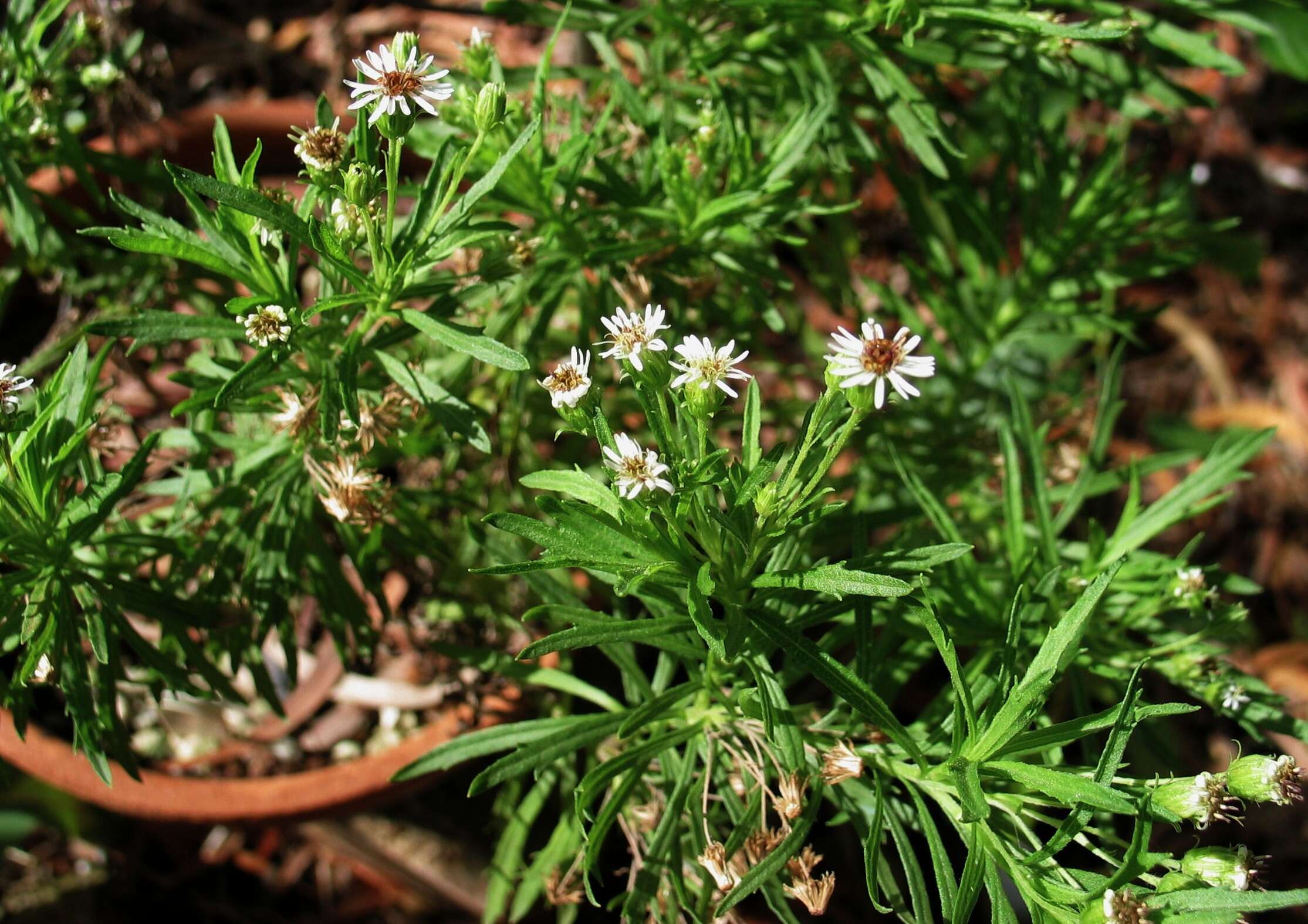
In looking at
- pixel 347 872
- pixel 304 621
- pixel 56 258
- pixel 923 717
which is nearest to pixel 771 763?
pixel 923 717

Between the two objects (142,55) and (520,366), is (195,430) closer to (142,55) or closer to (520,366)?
(520,366)

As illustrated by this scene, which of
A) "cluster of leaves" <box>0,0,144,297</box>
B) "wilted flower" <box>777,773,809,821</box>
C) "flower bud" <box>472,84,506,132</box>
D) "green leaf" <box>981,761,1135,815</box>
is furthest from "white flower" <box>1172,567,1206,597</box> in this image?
"cluster of leaves" <box>0,0,144,297</box>

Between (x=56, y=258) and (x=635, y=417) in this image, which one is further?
(x=635, y=417)

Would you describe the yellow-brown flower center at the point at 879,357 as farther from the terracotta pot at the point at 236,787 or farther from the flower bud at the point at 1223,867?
the terracotta pot at the point at 236,787

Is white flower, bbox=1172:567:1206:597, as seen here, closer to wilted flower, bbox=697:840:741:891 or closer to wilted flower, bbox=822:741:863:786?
wilted flower, bbox=822:741:863:786

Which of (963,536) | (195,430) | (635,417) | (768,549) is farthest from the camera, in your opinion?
(635,417)

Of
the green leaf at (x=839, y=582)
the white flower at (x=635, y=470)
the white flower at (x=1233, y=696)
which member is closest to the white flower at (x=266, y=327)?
the white flower at (x=635, y=470)

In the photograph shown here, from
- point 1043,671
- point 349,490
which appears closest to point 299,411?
point 349,490
